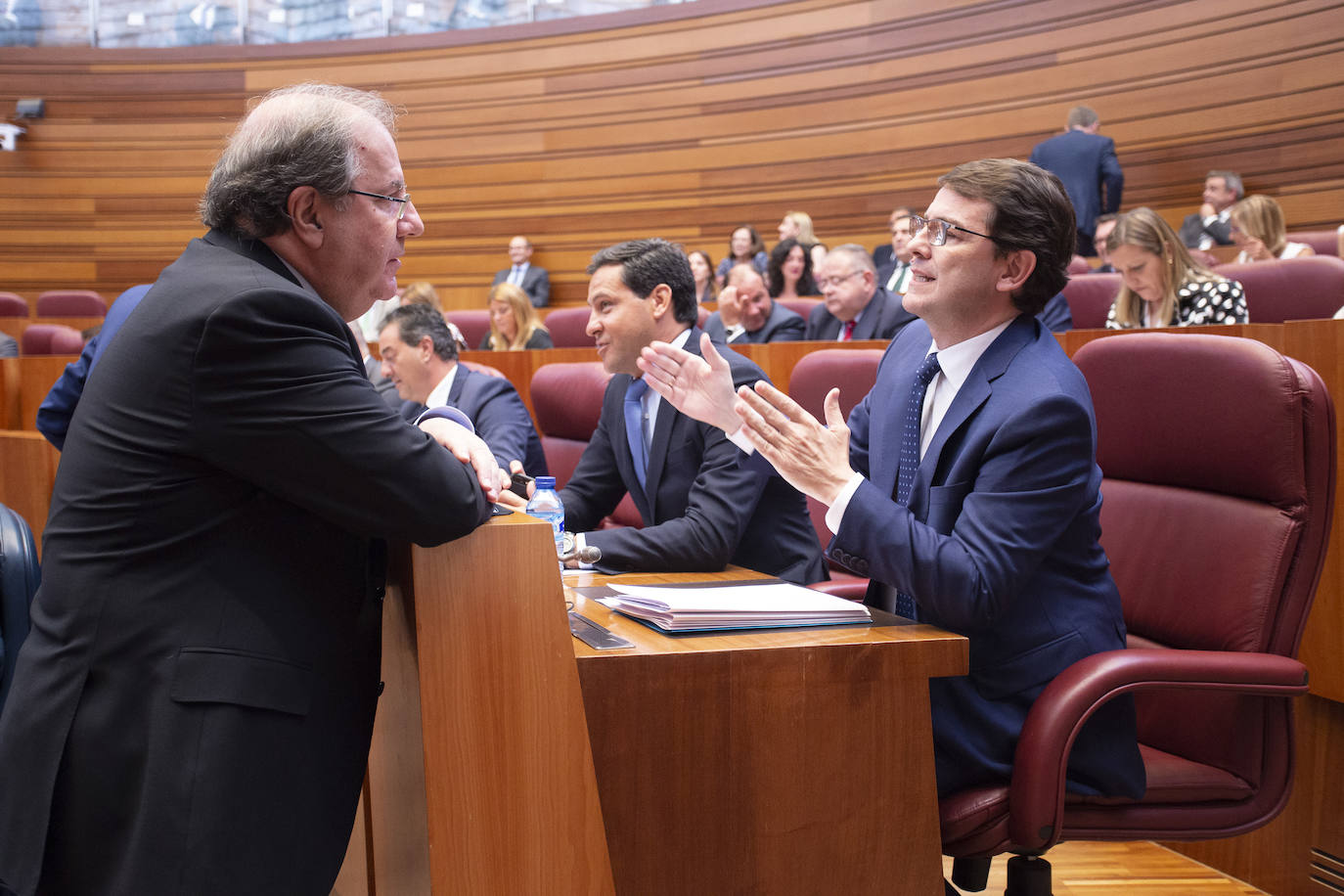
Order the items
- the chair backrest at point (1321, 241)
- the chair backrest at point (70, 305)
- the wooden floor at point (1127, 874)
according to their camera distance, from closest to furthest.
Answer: the wooden floor at point (1127, 874), the chair backrest at point (1321, 241), the chair backrest at point (70, 305)

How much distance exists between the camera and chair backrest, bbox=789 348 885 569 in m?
2.37

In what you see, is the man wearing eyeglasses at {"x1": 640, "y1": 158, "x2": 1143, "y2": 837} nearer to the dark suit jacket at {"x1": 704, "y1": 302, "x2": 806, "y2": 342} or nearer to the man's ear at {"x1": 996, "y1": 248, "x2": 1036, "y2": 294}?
the man's ear at {"x1": 996, "y1": 248, "x2": 1036, "y2": 294}

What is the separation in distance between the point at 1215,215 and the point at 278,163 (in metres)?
5.63

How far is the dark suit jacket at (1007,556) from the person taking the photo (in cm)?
137

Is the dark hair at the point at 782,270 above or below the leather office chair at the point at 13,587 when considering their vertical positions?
above

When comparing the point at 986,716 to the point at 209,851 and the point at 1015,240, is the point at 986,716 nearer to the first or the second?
the point at 1015,240

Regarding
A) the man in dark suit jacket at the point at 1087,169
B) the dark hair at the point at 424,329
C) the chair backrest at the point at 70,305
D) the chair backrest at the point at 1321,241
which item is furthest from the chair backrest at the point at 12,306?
the chair backrest at the point at 1321,241

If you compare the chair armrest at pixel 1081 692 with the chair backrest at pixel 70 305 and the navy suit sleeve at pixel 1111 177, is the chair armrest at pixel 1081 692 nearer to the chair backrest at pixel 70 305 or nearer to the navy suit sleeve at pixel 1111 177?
the navy suit sleeve at pixel 1111 177

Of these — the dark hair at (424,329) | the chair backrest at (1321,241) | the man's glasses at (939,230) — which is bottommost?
the dark hair at (424,329)

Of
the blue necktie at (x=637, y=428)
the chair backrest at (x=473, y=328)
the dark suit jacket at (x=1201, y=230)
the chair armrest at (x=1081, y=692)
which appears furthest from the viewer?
the chair backrest at (x=473, y=328)

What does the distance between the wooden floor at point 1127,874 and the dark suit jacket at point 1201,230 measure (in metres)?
4.09

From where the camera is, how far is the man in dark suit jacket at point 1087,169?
590 cm

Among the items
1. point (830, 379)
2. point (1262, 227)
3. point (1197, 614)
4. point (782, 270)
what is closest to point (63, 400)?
point (830, 379)

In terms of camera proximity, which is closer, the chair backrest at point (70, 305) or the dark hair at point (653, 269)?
the dark hair at point (653, 269)
